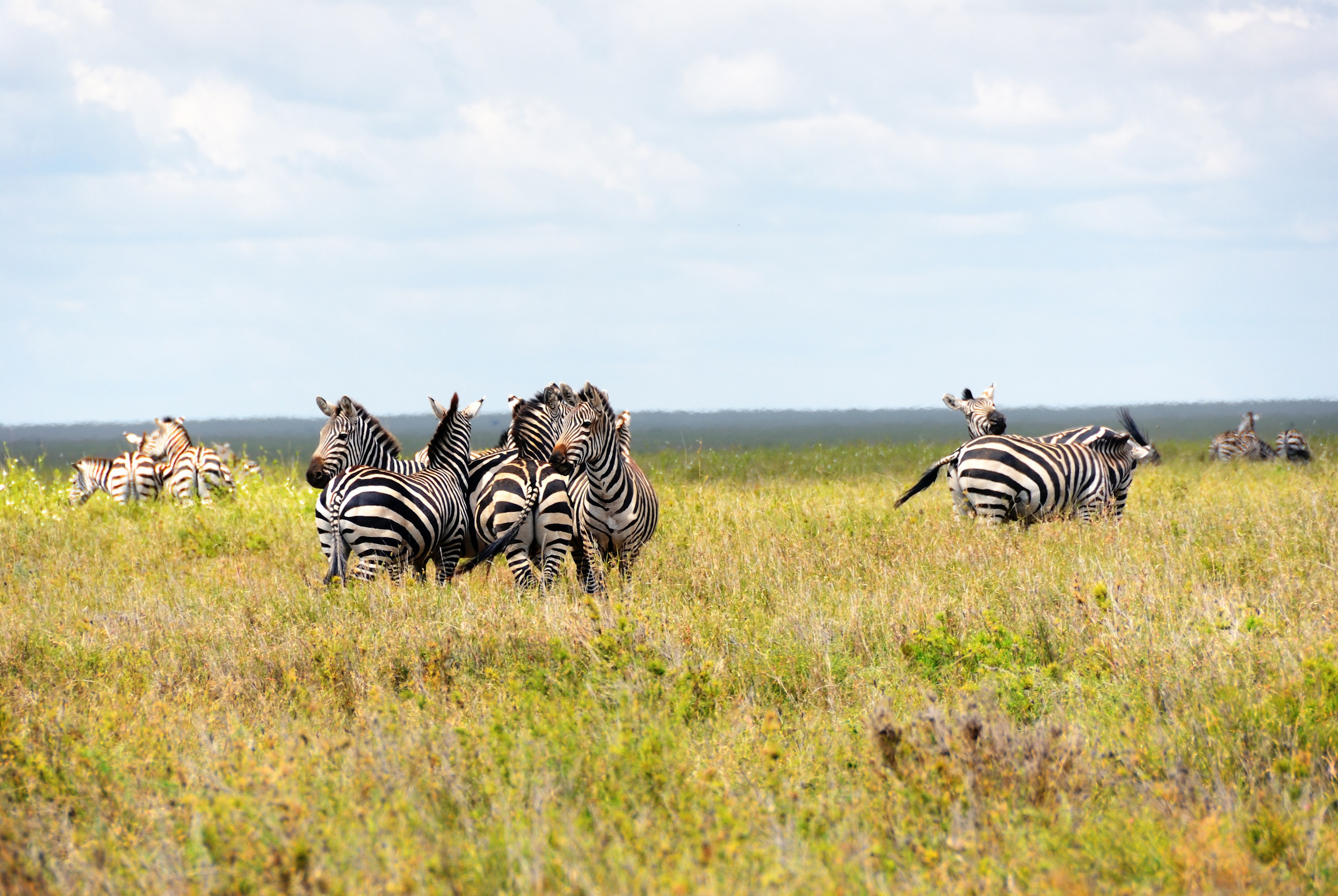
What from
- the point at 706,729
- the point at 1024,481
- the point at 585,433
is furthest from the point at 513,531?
the point at 1024,481

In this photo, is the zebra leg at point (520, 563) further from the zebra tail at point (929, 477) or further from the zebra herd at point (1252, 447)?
the zebra herd at point (1252, 447)

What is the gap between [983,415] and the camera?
13758 mm

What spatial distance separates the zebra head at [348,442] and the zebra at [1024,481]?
Result: 5648 millimetres

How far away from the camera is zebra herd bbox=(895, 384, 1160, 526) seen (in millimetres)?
11047

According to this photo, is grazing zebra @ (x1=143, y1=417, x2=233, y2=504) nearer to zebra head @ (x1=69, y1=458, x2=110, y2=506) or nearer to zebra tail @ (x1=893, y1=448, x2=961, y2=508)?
zebra head @ (x1=69, y1=458, x2=110, y2=506)

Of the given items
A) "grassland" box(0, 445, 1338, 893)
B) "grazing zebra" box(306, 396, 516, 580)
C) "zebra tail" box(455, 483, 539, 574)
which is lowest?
"grassland" box(0, 445, 1338, 893)

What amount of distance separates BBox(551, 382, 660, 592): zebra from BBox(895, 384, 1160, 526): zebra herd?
3.77 metres

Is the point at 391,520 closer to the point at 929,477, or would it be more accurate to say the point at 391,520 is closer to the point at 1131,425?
the point at 929,477

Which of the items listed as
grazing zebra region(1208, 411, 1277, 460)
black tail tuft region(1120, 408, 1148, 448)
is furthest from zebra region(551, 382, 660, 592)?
grazing zebra region(1208, 411, 1277, 460)

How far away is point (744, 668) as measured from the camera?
20.1 feet

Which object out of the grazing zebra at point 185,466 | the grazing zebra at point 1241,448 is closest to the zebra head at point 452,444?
the grazing zebra at point 185,466

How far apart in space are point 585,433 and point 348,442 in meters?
2.77

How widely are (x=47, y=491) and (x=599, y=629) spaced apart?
18.8 m

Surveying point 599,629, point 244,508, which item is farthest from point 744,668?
point 244,508
